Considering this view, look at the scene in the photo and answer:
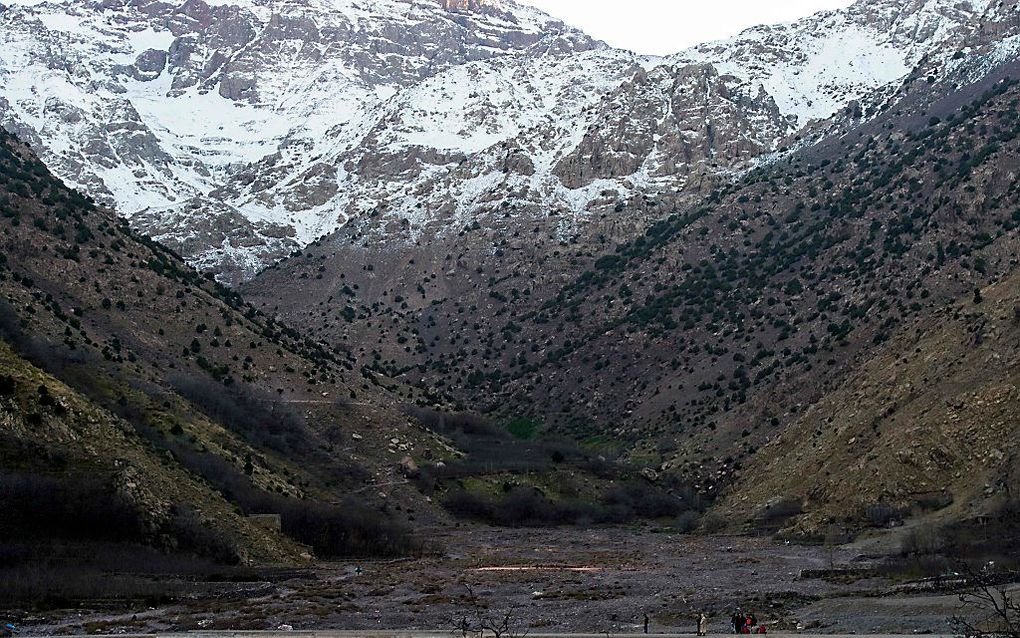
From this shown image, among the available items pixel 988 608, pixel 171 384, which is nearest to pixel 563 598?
pixel 988 608

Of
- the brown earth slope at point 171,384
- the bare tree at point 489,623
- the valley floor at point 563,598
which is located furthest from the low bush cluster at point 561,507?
the bare tree at point 489,623

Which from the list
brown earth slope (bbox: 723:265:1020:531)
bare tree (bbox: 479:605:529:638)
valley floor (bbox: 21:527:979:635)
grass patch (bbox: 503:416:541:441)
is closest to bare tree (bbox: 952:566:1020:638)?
valley floor (bbox: 21:527:979:635)

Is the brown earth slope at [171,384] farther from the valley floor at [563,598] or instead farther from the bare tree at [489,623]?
the bare tree at [489,623]

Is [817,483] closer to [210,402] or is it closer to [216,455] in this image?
[216,455]

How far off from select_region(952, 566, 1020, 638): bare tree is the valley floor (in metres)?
0.74

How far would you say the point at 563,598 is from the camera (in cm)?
4275

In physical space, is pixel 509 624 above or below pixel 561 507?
below

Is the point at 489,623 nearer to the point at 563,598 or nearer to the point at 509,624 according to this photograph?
the point at 509,624

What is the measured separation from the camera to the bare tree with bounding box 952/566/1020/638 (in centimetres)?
2039

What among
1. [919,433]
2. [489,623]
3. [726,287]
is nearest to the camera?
[489,623]

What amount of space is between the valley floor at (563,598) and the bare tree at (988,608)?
74cm

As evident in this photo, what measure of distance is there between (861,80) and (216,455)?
12575 cm

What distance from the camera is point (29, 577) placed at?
41438 millimetres

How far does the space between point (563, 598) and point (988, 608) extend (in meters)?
21.2
